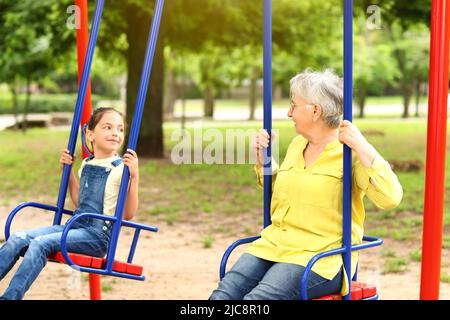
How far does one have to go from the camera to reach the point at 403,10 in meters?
13.5

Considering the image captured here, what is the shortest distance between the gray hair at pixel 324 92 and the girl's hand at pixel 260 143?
12.6 inches

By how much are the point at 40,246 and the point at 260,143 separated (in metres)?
A: 1.24

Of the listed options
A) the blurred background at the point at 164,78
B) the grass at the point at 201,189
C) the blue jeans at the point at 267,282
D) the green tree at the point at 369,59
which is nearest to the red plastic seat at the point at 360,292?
the blue jeans at the point at 267,282

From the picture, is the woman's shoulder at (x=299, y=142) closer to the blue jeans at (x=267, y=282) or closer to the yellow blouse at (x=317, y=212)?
the yellow blouse at (x=317, y=212)

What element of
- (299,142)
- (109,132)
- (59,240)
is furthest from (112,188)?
(299,142)

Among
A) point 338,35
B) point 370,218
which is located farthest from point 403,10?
point 338,35

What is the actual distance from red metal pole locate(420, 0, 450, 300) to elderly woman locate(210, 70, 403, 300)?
0.35m

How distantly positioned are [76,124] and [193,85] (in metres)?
46.2

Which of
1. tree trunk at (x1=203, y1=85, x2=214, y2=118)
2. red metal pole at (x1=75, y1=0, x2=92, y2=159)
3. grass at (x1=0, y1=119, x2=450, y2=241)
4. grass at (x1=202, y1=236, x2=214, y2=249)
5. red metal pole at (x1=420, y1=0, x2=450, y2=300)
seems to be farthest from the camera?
tree trunk at (x1=203, y1=85, x2=214, y2=118)

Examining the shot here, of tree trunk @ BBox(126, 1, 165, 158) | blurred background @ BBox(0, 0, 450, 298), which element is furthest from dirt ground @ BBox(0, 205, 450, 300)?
tree trunk @ BBox(126, 1, 165, 158)

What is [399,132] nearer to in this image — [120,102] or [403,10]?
[403,10]

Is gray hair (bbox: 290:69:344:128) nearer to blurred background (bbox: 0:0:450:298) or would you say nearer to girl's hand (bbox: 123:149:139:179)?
girl's hand (bbox: 123:149:139:179)

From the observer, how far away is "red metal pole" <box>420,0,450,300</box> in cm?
343

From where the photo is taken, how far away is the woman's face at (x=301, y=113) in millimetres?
3441
